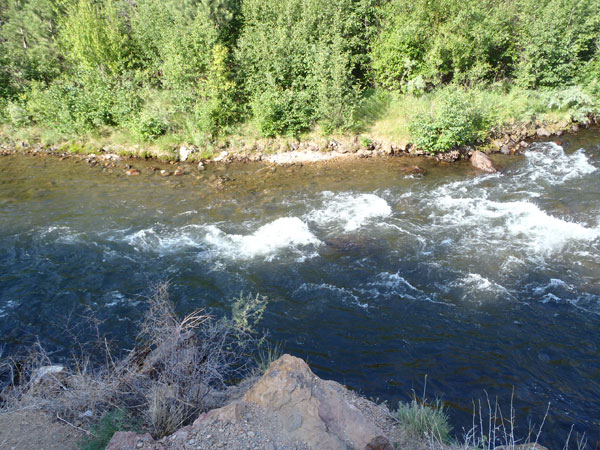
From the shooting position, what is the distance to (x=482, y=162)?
20281mm

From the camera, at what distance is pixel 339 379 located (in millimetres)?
9078

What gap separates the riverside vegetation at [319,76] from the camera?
23.0 m

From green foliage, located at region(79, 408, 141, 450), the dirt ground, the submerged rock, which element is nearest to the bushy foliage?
the submerged rock

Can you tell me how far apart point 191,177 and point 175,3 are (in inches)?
534

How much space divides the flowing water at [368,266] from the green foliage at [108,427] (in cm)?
434

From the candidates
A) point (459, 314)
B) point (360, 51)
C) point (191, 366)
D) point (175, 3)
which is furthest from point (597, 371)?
point (175, 3)

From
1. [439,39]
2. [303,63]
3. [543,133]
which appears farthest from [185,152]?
[543,133]

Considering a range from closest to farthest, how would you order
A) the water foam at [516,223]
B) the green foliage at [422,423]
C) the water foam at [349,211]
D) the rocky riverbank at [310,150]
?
the green foliage at [422,423] < the water foam at [516,223] < the water foam at [349,211] < the rocky riverbank at [310,150]

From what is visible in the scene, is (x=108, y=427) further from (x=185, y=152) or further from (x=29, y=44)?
(x=29, y=44)

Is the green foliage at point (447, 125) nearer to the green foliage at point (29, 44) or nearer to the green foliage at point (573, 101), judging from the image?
the green foliage at point (573, 101)

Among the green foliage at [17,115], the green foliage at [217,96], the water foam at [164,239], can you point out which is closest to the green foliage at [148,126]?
the green foliage at [217,96]

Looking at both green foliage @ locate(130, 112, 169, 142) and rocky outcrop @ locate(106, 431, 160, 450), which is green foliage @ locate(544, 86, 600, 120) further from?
rocky outcrop @ locate(106, 431, 160, 450)

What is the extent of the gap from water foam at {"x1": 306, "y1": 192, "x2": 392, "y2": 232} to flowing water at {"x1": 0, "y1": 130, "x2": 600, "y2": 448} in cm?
9

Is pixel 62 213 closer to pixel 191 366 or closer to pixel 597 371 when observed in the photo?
pixel 191 366
